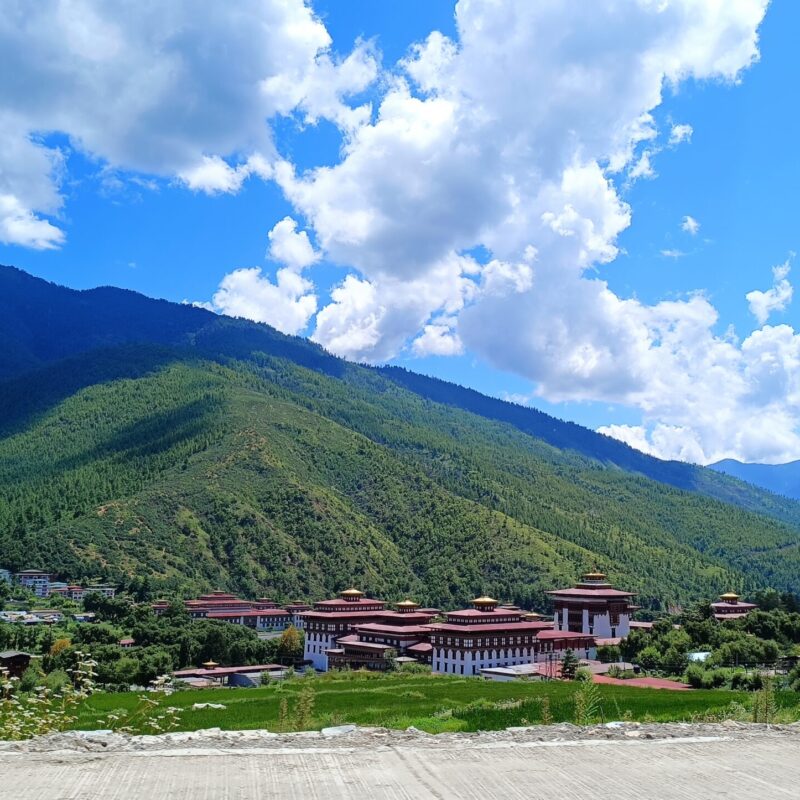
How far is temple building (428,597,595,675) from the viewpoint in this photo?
63.3 m

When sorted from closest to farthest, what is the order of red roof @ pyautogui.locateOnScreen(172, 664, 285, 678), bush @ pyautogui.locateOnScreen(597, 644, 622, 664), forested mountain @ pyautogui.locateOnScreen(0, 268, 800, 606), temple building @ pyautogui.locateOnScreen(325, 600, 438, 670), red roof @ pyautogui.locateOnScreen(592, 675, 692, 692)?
1. red roof @ pyautogui.locateOnScreen(592, 675, 692, 692)
2. red roof @ pyautogui.locateOnScreen(172, 664, 285, 678)
3. bush @ pyautogui.locateOnScreen(597, 644, 622, 664)
4. temple building @ pyautogui.locateOnScreen(325, 600, 438, 670)
5. forested mountain @ pyautogui.locateOnScreen(0, 268, 800, 606)

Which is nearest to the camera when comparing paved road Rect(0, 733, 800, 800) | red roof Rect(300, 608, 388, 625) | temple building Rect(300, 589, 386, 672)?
paved road Rect(0, 733, 800, 800)

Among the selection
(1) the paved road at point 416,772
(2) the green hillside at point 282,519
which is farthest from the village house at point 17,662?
(2) the green hillside at point 282,519

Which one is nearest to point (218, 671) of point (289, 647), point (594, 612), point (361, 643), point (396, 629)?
point (361, 643)

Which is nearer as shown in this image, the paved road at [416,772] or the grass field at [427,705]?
the paved road at [416,772]

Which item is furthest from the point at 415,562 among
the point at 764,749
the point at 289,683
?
the point at 764,749

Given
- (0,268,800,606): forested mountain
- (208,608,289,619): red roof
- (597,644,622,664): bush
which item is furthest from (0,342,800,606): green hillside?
(597,644,622,664): bush

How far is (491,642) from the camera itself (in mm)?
64688

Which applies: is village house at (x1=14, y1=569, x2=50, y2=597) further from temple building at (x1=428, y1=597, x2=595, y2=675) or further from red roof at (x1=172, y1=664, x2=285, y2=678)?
temple building at (x1=428, y1=597, x2=595, y2=675)

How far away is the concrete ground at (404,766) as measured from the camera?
9.50 metres

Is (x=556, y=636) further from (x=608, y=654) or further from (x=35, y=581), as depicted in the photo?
(x=35, y=581)

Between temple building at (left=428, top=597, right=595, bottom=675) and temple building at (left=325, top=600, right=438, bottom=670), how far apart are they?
1.53m

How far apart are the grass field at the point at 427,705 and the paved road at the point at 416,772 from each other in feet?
15.1

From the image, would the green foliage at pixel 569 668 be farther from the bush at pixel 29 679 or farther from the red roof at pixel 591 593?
the bush at pixel 29 679
